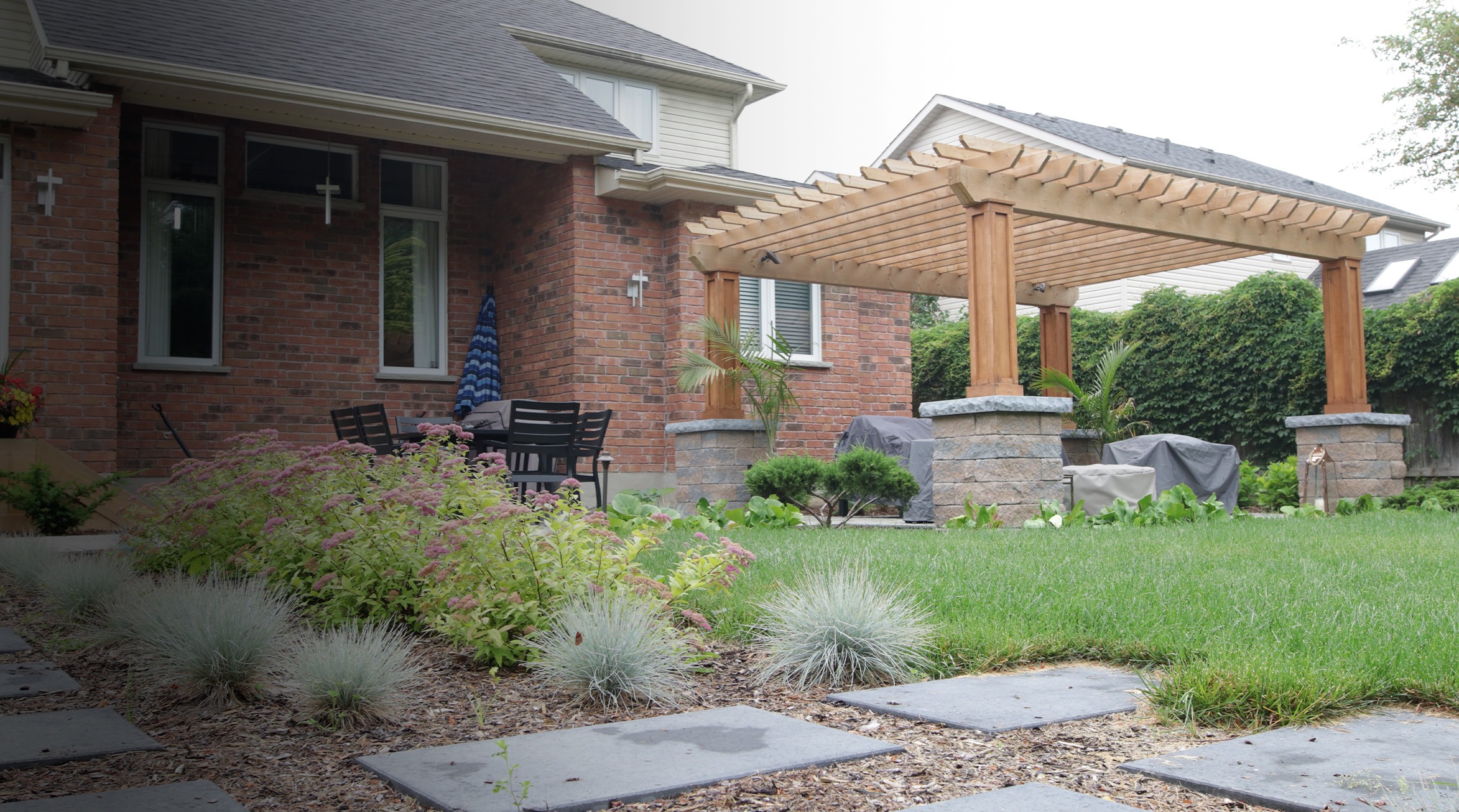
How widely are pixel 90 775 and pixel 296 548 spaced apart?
1.83 metres

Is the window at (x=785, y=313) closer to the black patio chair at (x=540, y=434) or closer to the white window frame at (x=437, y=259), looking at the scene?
the white window frame at (x=437, y=259)

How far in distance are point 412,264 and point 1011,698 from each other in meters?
9.67

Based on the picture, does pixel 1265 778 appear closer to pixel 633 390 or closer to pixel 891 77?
pixel 891 77

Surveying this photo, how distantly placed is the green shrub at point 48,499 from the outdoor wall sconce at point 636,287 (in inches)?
192

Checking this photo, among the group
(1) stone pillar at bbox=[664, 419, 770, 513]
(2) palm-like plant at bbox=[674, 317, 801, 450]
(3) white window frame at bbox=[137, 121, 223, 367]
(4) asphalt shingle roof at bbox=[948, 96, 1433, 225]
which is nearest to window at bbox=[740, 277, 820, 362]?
(2) palm-like plant at bbox=[674, 317, 801, 450]

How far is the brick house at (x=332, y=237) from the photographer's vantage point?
8.45 m

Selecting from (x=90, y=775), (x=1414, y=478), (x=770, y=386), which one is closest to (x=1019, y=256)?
(x=770, y=386)

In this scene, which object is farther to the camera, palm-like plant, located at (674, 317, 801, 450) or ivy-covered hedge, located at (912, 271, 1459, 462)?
ivy-covered hedge, located at (912, 271, 1459, 462)

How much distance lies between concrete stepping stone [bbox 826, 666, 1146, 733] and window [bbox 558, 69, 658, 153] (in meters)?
11.2

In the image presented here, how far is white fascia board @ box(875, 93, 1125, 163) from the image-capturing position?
61.2 feet

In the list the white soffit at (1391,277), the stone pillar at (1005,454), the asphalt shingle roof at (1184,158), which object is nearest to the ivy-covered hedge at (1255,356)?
the asphalt shingle roof at (1184,158)

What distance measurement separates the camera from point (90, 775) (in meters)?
2.27

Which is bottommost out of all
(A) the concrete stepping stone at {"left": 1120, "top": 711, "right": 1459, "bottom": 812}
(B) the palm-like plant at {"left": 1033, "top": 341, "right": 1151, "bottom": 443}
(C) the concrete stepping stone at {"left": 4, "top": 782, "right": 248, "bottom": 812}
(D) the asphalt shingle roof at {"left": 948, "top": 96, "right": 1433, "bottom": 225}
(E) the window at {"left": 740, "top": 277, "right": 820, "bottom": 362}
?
(C) the concrete stepping stone at {"left": 4, "top": 782, "right": 248, "bottom": 812}

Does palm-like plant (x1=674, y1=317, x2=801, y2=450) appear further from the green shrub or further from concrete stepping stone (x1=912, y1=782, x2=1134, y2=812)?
concrete stepping stone (x1=912, y1=782, x2=1134, y2=812)
